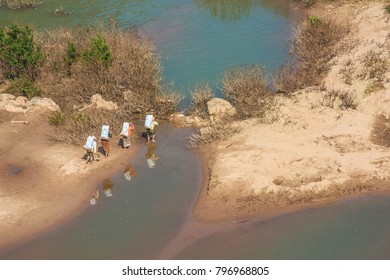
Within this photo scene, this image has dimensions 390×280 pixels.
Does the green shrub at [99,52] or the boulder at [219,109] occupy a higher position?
the green shrub at [99,52]

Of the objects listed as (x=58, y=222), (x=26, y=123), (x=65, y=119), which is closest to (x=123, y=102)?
(x=65, y=119)

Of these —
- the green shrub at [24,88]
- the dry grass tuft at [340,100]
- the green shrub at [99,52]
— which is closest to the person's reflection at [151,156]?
the green shrub at [99,52]

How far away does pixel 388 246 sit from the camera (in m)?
16.6

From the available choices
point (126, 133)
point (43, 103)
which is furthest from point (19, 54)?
point (126, 133)

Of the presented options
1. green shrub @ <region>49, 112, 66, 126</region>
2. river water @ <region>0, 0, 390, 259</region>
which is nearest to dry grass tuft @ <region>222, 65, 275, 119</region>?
river water @ <region>0, 0, 390, 259</region>

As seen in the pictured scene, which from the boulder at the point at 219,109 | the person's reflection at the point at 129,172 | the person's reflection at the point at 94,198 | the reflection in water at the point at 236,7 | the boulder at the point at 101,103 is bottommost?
the person's reflection at the point at 94,198

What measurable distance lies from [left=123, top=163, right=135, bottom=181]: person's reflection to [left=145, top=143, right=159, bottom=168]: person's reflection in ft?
2.75

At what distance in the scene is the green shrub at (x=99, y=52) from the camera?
87.5 ft

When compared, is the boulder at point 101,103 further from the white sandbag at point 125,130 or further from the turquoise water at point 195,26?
the turquoise water at point 195,26

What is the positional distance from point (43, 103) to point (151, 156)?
8.11 metres

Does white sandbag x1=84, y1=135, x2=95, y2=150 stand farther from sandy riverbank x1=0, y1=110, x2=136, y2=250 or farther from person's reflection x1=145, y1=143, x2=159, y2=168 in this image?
person's reflection x1=145, y1=143, x2=159, y2=168

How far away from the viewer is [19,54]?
27.6 meters

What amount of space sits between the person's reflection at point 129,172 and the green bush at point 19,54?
36.1 ft

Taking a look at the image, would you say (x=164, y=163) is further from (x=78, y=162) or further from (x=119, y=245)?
(x=119, y=245)
